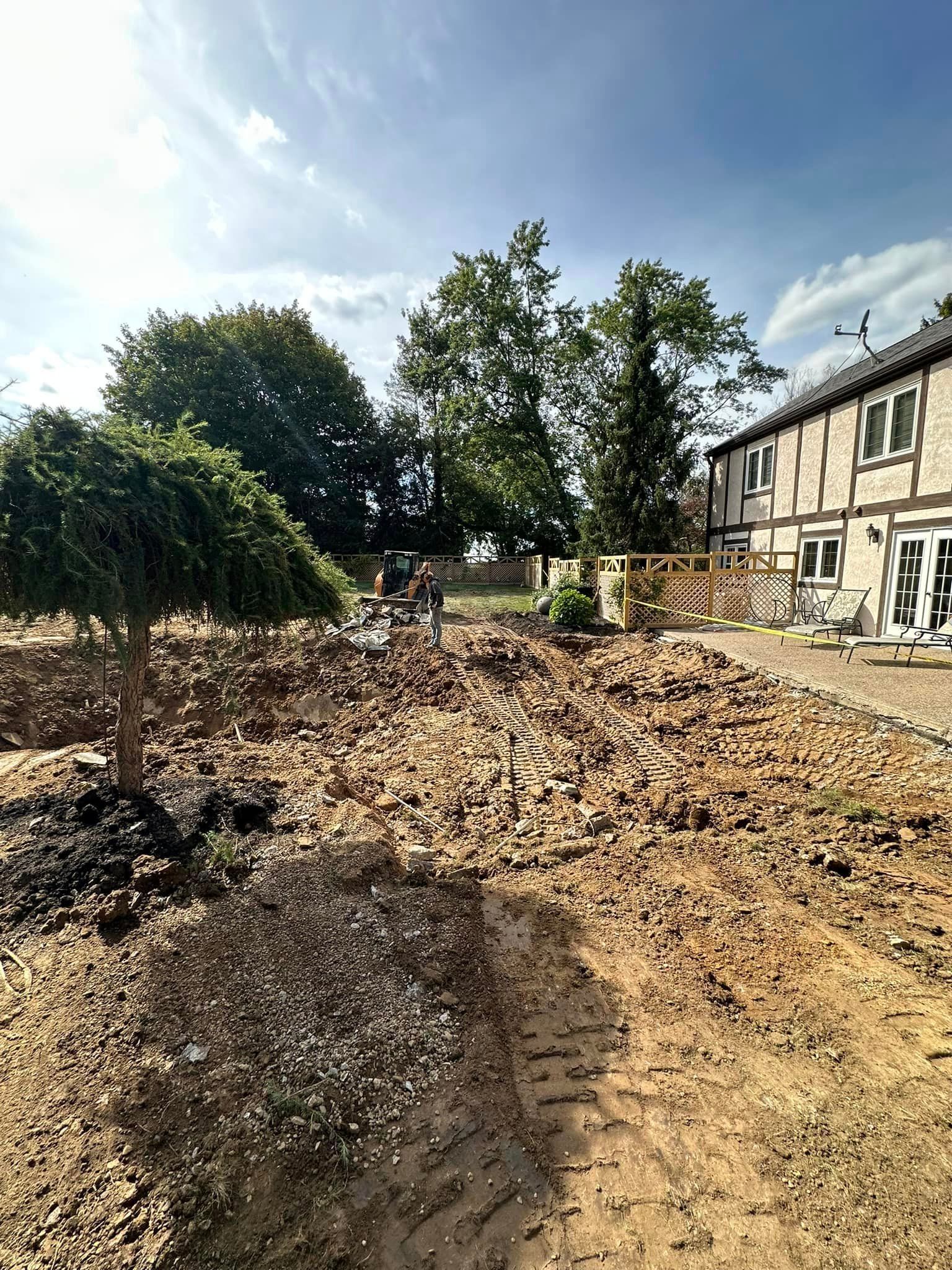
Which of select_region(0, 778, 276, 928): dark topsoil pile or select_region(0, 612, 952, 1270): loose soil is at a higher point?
select_region(0, 778, 276, 928): dark topsoil pile

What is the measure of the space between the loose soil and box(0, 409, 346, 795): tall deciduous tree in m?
0.58

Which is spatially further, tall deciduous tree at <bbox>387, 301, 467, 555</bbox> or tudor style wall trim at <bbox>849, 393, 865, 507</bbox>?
tall deciduous tree at <bbox>387, 301, 467, 555</bbox>

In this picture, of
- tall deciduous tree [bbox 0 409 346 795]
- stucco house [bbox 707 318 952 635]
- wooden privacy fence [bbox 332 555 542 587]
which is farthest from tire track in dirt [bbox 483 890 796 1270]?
wooden privacy fence [bbox 332 555 542 587]

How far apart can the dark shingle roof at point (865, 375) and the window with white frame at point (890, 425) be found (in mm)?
451

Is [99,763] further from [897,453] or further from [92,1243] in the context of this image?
[897,453]

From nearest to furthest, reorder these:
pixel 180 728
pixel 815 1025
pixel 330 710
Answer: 1. pixel 815 1025
2. pixel 180 728
3. pixel 330 710

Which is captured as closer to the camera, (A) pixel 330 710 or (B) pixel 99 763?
(B) pixel 99 763

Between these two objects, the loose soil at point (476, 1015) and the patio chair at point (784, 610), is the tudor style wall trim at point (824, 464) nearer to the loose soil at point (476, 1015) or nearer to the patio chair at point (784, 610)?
the patio chair at point (784, 610)

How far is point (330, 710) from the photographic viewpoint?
7.98m

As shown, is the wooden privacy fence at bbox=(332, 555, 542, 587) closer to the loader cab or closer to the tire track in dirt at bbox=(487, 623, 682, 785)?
the loader cab

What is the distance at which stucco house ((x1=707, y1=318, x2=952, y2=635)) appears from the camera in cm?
957

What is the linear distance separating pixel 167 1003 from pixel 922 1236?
3051 mm

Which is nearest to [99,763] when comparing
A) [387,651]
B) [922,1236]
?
[387,651]

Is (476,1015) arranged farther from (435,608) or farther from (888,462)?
(888,462)
